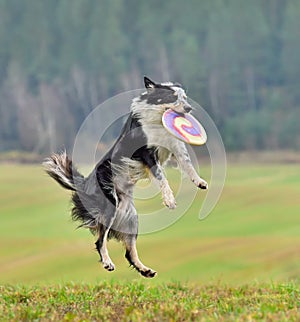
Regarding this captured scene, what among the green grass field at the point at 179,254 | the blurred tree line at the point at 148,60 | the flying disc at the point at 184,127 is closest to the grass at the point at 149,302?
the green grass field at the point at 179,254

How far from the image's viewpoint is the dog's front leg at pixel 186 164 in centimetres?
661

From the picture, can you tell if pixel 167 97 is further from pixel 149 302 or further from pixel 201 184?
pixel 149 302

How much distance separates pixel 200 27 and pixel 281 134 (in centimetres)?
1142

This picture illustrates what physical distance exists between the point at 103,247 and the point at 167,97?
4.69 ft

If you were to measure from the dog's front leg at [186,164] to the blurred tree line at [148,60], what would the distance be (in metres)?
24.0

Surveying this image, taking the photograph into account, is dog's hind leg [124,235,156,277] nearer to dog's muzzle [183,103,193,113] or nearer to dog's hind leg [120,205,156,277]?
dog's hind leg [120,205,156,277]

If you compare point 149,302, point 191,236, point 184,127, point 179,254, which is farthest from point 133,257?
point 191,236

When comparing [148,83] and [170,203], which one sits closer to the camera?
[170,203]

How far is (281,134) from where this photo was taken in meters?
37.3

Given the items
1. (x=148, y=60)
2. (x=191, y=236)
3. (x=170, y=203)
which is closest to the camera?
(x=170, y=203)

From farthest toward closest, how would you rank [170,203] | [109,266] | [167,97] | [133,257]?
[133,257]
[109,266]
[167,97]
[170,203]

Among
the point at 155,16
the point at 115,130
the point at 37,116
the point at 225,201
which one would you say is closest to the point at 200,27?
the point at 155,16

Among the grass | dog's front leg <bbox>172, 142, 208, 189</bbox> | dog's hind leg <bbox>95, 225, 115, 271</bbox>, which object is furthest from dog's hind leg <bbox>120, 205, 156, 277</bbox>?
dog's front leg <bbox>172, 142, 208, 189</bbox>

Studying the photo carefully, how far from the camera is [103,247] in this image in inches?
280
